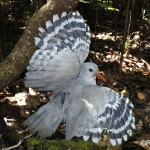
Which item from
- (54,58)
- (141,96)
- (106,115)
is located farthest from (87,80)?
(141,96)

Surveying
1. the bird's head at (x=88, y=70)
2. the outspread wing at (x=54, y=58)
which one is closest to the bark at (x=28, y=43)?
the outspread wing at (x=54, y=58)

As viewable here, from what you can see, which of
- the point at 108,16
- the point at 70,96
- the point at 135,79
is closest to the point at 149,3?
the point at 108,16

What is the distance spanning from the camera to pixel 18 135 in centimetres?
286

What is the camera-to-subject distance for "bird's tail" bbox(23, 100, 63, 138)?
2.78 meters

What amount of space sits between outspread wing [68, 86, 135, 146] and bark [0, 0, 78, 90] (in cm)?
76

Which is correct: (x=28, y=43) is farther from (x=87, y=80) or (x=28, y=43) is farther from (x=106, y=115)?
(x=106, y=115)

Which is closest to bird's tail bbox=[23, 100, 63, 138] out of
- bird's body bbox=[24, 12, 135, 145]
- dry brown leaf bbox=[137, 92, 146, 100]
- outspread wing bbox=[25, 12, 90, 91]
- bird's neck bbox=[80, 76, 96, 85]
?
bird's body bbox=[24, 12, 135, 145]

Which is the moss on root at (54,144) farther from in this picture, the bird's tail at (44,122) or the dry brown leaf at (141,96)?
the dry brown leaf at (141,96)

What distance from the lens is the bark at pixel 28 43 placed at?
123 inches

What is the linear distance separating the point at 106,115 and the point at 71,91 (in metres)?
0.42

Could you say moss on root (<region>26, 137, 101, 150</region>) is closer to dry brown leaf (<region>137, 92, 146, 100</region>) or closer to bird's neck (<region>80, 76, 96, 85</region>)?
bird's neck (<region>80, 76, 96, 85</region>)

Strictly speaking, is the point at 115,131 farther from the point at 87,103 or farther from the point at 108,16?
the point at 108,16

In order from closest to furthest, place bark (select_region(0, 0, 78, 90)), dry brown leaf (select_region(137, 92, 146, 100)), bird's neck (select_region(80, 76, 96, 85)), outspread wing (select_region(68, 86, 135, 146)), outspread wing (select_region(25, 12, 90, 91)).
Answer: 1. outspread wing (select_region(68, 86, 135, 146))
2. outspread wing (select_region(25, 12, 90, 91))
3. bark (select_region(0, 0, 78, 90))
4. bird's neck (select_region(80, 76, 96, 85))
5. dry brown leaf (select_region(137, 92, 146, 100))

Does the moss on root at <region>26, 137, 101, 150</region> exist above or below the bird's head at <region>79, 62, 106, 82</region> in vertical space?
below
